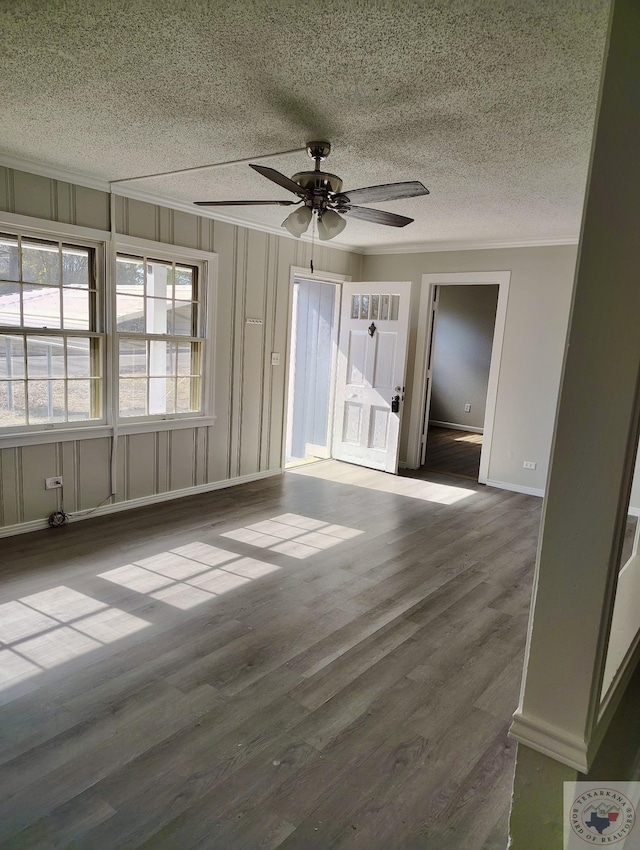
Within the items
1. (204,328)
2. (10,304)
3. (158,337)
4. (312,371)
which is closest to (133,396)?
(158,337)

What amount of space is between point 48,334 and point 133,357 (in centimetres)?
72

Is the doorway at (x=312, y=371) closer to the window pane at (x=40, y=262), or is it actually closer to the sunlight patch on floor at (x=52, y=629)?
the window pane at (x=40, y=262)

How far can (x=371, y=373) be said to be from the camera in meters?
6.41

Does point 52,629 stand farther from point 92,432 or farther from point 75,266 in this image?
point 75,266

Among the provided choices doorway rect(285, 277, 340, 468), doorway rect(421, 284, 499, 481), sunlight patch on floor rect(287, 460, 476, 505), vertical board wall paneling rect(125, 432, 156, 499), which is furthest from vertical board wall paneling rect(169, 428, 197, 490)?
doorway rect(421, 284, 499, 481)

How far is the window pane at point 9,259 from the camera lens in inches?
146

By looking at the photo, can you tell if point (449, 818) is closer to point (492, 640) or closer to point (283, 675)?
point (283, 675)

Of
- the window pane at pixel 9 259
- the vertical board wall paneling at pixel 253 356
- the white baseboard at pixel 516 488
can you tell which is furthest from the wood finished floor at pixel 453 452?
the window pane at pixel 9 259

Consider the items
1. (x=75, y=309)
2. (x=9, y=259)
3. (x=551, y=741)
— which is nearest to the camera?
(x=551, y=741)

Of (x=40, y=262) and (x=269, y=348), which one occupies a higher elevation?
(x=40, y=262)

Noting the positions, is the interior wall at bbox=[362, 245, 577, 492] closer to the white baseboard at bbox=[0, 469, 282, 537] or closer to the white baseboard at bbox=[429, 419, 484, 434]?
the white baseboard at bbox=[0, 469, 282, 537]

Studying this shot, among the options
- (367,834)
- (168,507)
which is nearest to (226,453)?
(168,507)

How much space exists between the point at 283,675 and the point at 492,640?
1.14 m

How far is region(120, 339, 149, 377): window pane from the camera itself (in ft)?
14.6
